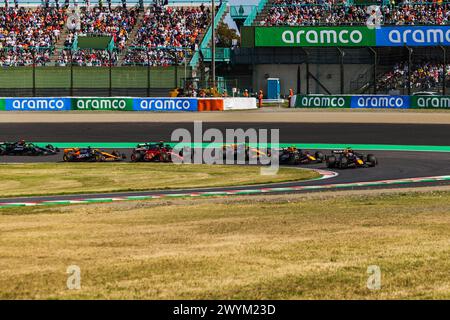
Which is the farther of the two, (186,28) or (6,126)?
(186,28)

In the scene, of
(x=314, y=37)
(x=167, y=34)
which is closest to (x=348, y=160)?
(x=314, y=37)

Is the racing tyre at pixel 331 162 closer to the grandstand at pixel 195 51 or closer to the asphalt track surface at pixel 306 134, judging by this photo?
the asphalt track surface at pixel 306 134

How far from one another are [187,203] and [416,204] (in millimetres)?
5182

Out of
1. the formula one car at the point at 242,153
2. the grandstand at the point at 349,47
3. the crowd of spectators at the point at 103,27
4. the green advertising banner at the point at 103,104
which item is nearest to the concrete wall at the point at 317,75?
the grandstand at the point at 349,47

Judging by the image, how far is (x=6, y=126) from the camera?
45.2 meters

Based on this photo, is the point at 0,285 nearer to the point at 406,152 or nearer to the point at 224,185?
the point at 224,185

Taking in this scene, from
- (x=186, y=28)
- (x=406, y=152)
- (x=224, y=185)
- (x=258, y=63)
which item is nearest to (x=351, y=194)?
(x=224, y=185)

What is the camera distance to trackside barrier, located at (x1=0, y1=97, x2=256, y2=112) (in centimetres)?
5053

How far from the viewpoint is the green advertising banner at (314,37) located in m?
58.8

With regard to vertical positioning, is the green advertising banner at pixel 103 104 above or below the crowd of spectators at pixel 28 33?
below

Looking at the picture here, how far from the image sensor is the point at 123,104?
169 ft

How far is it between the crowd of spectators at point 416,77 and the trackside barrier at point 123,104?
1051 cm

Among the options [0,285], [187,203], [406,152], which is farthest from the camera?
[406,152]

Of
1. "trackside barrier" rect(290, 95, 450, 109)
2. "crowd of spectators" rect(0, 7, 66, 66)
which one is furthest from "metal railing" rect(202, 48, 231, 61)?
"trackside barrier" rect(290, 95, 450, 109)
